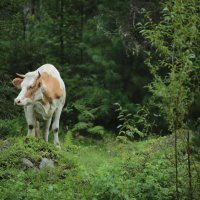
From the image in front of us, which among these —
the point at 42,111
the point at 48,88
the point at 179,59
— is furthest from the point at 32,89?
the point at 179,59

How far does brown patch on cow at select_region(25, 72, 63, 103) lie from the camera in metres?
12.1

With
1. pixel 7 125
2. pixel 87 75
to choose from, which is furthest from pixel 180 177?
pixel 87 75

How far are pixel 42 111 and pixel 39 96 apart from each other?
0.47 metres

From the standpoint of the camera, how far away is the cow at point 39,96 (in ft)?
39.2

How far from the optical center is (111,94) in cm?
1788

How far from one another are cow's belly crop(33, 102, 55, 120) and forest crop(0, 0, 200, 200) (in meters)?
0.78

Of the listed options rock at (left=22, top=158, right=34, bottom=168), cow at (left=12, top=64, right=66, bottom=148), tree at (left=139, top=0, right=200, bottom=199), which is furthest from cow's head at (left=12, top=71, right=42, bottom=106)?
tree at (left=139, top=0, right=200, bottom=199)

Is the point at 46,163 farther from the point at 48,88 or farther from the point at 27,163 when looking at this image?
the point at 48,88

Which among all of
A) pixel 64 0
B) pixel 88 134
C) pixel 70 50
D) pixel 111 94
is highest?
pixel 64 0

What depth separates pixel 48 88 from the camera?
41.3ft

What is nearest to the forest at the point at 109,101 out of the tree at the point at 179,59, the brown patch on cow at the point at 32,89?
the tree at the point at 179,59

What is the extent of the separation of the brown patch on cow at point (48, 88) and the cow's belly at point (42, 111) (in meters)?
0.14

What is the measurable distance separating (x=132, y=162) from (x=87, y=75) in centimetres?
942

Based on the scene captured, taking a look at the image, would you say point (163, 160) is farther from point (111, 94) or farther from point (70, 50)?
point (70, 50)
